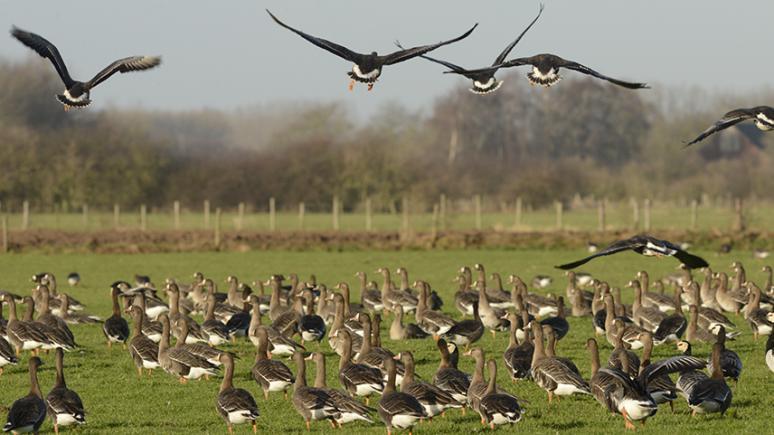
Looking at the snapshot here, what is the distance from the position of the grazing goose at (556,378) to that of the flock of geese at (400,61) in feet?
11.7

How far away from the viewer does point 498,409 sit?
40.5ft

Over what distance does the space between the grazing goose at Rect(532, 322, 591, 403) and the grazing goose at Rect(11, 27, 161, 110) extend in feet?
23.7

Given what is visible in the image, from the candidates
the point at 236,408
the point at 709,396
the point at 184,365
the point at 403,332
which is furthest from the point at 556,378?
the point at 403,332

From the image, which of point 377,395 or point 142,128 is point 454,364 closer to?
point 377,395

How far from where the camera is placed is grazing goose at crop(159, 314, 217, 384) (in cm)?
1602

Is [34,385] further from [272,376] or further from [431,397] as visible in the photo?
[431,397]

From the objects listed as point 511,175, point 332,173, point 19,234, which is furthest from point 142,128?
point 511,175

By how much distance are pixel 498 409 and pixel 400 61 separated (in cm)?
544

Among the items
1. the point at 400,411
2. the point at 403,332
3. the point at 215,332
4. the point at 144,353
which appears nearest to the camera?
the point at 400,411

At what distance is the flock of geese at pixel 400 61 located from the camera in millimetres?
15211

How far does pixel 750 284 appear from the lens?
950 inches

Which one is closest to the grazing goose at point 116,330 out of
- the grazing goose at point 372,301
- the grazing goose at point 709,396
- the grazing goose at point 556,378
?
the grazing goose at point 372,301

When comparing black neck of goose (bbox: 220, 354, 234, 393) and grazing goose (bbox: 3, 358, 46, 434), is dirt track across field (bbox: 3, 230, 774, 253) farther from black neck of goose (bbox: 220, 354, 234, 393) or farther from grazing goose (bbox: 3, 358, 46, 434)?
grazing goose (bbox: 3, 358, 46, 434)

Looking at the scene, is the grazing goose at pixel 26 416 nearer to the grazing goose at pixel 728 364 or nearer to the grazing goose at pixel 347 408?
the grazing goose at pixel 347 408
